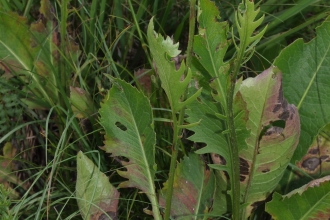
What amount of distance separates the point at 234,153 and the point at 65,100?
1.77 ft

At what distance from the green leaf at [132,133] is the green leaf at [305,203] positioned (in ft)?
0.96

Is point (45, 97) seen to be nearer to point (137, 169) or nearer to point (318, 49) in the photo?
point (137, 169)

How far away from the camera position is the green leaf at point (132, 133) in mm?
1221

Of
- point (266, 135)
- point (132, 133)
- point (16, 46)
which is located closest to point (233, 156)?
point (266, 135)

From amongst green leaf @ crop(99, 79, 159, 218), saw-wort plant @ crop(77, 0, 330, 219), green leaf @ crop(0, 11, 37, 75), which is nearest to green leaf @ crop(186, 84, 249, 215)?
saw-wort plant @ crop(77, 0, 330, 219)

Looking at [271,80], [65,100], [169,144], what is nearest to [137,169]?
[169,144]

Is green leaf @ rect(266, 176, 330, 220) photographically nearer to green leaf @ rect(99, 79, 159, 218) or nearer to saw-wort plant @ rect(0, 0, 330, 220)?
saw-wort plant @ rect(0, 0, 330, 220)

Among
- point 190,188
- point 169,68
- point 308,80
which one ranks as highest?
point 169,68

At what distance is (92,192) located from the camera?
128cm

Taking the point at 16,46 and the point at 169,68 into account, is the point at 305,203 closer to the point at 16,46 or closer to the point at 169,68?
the point at 169,68

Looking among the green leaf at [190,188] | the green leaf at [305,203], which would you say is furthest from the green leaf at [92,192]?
the green leaf at [305,203]

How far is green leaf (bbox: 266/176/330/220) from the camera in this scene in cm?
116

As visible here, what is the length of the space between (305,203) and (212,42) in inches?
17.3

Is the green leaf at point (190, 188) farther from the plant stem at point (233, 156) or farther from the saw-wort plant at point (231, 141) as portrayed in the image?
the plant stem at point (233, 156)
